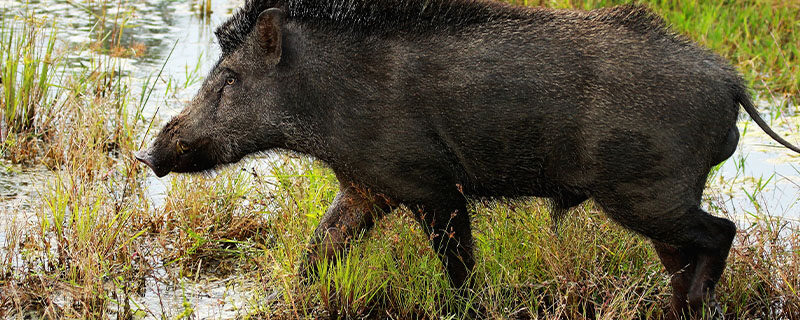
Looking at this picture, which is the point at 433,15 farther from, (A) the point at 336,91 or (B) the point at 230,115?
(B) the point at 230,115

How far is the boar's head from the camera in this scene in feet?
14.6

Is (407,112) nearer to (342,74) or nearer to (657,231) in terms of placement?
(342,74)

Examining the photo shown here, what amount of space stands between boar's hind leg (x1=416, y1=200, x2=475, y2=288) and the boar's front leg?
326mm

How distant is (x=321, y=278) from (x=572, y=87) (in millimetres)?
1400

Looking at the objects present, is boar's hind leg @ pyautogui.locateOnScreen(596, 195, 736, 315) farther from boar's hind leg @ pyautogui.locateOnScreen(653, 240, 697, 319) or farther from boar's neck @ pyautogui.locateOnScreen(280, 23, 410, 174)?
boar's neck @ pyautogui.locateOnScreen(280, 23, 410, 174)

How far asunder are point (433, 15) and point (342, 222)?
1120 millimetres

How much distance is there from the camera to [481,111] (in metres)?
4.23

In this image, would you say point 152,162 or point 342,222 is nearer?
point 152,162

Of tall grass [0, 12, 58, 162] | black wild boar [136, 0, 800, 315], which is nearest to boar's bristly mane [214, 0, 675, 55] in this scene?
black wild boar [136, 0, 800, 315]

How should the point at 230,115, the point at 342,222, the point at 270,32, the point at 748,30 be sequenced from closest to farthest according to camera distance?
the point at 270,32 → the point at 230,115 → the point at 342,222 → the point at 748,30

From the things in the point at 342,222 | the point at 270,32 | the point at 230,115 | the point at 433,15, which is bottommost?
the point at 342,222

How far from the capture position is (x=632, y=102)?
4113 mm

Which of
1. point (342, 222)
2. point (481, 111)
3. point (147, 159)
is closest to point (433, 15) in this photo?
point (481, 111)

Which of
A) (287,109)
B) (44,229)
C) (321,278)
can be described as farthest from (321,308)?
(44,229)
